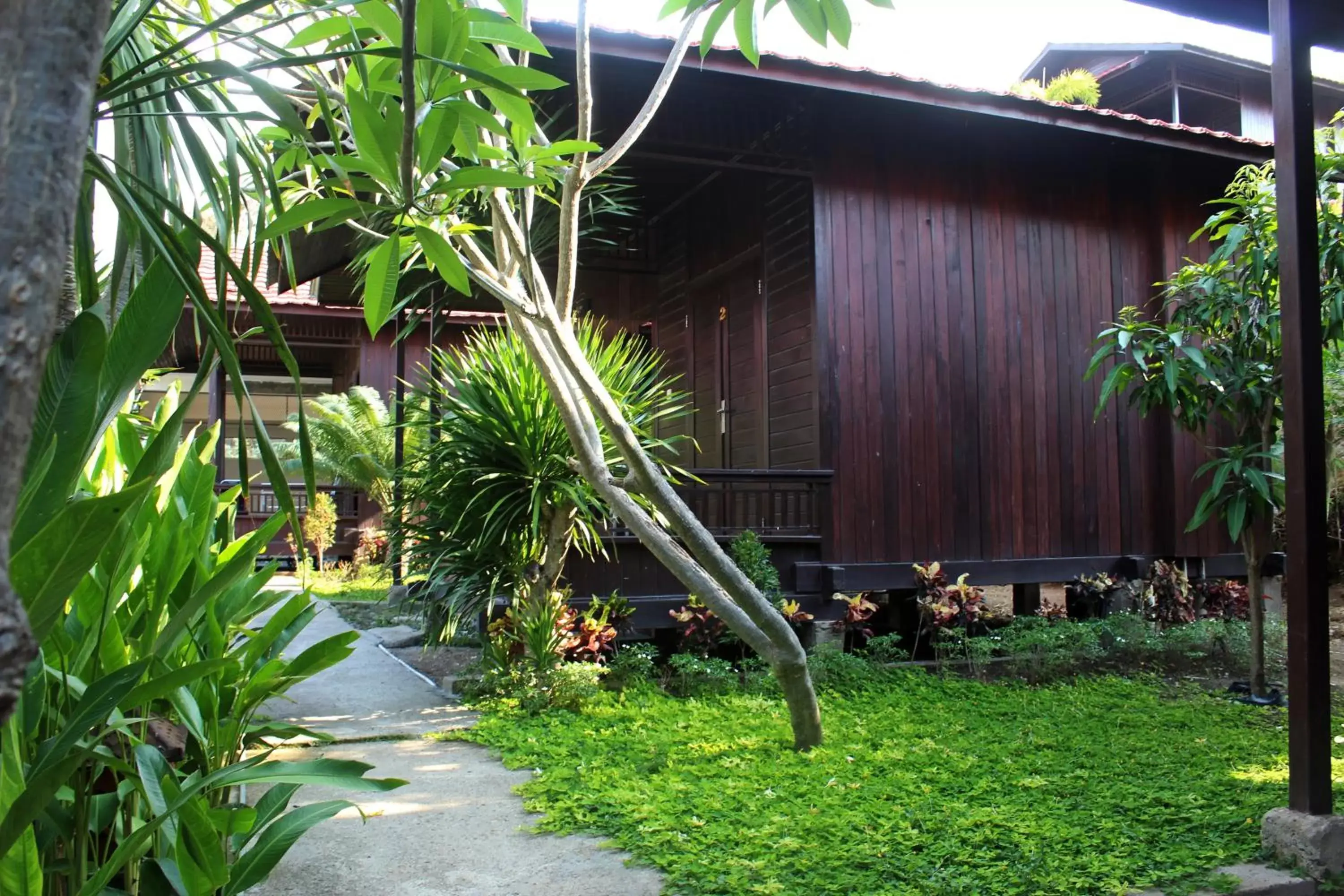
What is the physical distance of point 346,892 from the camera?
3031 millimetres

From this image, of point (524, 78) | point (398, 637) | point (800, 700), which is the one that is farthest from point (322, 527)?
point (524, 78)

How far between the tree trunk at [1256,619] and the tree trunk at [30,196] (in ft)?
21.8

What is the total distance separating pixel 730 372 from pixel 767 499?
1.60 metres

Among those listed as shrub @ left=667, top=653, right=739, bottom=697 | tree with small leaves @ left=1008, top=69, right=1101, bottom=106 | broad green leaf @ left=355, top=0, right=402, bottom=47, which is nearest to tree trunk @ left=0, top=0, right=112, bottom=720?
broad green leaf @ left=355, top=0, right=402, bottom=47

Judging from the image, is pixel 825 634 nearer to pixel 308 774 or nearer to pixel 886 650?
pixel 886 650

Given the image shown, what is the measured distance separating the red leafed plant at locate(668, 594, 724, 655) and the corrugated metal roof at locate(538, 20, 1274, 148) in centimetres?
345

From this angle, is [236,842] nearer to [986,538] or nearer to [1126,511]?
[986,538]

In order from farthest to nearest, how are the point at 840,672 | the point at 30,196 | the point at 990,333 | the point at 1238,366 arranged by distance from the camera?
the point at 990,333 < the point at 840,672 < the point at 1238,366 < the point at 30,196

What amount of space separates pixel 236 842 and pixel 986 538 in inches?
245

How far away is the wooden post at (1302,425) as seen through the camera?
3346mm

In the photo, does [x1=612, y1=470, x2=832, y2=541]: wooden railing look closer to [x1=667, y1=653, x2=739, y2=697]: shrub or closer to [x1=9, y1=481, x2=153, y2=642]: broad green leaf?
[x1=667, y1=653, x2=739, y2=697]: shrub

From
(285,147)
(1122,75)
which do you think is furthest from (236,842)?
(1122,75)

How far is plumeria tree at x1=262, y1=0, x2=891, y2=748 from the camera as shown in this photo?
1678 millimetres

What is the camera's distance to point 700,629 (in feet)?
21.4
